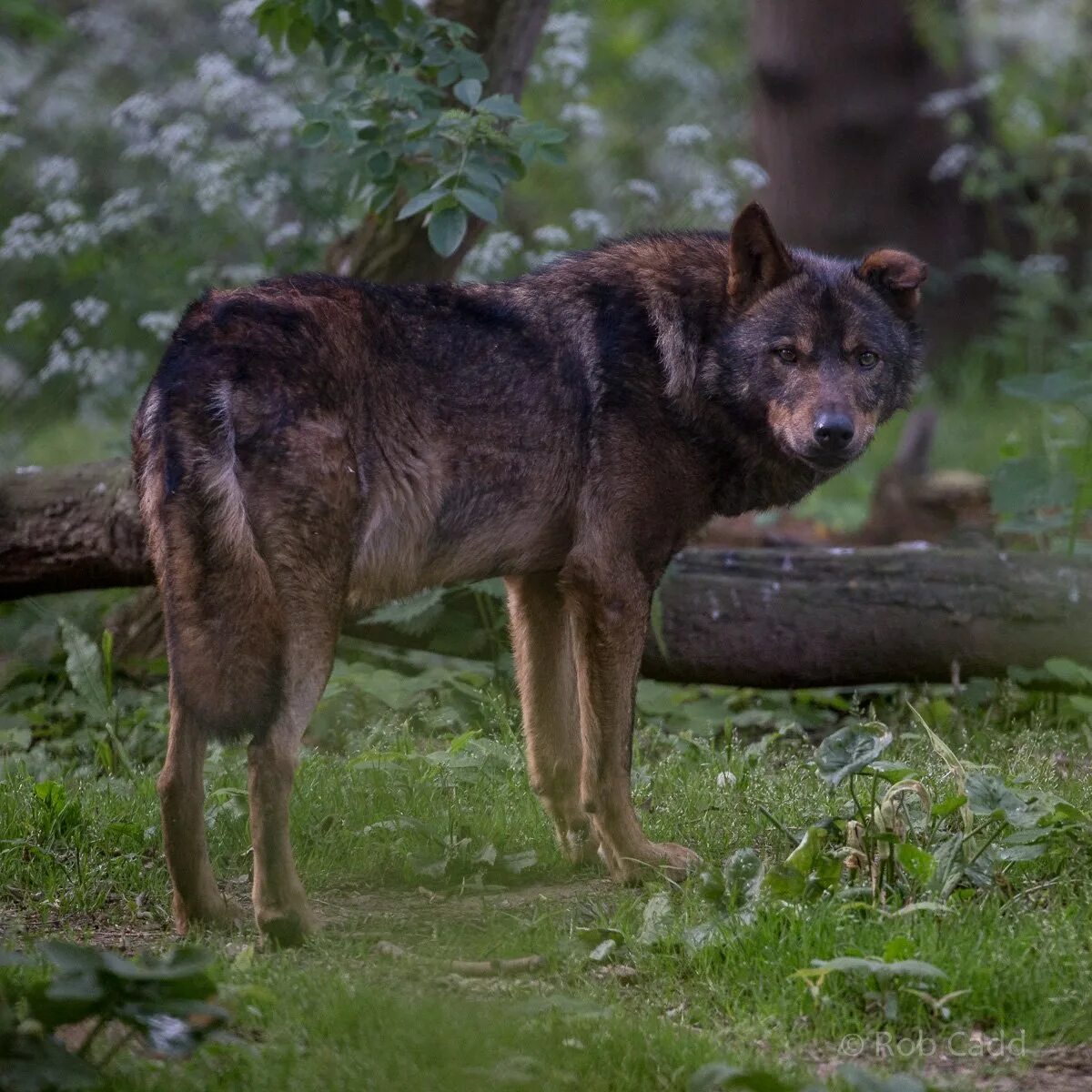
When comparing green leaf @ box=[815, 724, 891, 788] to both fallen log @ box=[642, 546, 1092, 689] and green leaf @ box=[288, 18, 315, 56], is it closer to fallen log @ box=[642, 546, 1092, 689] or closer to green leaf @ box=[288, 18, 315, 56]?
fallen log @ box=[642, 546, 1092, 689]

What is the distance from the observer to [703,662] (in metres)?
6.01

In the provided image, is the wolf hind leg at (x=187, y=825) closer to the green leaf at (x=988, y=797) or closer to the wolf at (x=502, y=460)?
the wolf at (x=502, y=460)

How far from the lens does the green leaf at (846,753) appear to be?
3.66 metres

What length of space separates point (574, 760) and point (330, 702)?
145 cm

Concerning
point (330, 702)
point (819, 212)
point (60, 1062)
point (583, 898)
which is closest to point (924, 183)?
point (819, 212)

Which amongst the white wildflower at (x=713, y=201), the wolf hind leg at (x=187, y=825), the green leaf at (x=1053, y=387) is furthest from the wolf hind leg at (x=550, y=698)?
the white wildflower at (x=713, y=201)

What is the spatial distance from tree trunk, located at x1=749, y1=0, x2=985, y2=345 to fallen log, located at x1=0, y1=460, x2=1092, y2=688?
692 centimetres

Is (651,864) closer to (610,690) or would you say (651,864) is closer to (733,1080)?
(610,690)

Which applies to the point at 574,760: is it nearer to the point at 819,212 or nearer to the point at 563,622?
the point at 563,622

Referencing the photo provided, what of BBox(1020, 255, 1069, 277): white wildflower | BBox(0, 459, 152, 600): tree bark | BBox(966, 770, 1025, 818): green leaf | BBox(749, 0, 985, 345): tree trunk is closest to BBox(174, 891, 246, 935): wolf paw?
BBox(966, 770, 1025, 818): green leaf

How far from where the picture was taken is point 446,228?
488 centimetres

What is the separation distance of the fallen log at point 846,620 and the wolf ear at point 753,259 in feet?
5.70

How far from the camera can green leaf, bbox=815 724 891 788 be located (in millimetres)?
3662

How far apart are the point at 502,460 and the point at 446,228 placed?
3.59 feet
